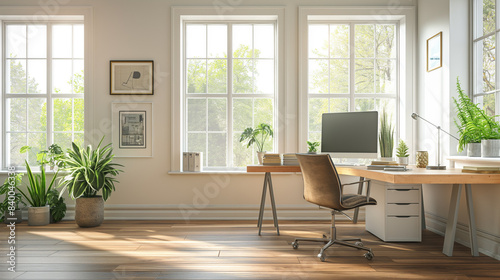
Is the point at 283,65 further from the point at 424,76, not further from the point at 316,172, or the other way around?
the point at 316,172

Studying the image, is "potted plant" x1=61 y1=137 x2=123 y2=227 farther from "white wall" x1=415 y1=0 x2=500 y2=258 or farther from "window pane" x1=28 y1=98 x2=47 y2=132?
"white wall" x1=415 y1=0 x2=500 y2=258

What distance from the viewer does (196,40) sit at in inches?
206

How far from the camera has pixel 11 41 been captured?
206 inches

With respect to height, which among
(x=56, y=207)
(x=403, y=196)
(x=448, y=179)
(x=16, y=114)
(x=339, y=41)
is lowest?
(x=56, y=207)

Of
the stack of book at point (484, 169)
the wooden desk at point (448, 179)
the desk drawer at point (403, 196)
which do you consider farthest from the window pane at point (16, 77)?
the stack of book at point (484, 169)

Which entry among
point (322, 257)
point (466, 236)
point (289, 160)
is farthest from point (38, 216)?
point (466, 236)

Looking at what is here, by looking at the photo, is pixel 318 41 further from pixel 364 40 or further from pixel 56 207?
pixel 56 207

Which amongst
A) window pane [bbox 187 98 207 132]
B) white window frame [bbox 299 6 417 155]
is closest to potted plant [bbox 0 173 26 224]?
window pane [bbox 187 98 207 132]

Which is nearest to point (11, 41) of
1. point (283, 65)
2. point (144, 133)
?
point (144, 133)

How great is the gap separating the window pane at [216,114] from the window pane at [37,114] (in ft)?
7.35

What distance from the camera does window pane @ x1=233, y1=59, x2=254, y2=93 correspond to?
206 inches

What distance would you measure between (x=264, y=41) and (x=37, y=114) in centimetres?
323

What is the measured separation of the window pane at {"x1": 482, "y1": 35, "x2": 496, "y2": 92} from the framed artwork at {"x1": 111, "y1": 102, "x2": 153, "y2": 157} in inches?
150

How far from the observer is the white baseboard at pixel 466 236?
324 cm
